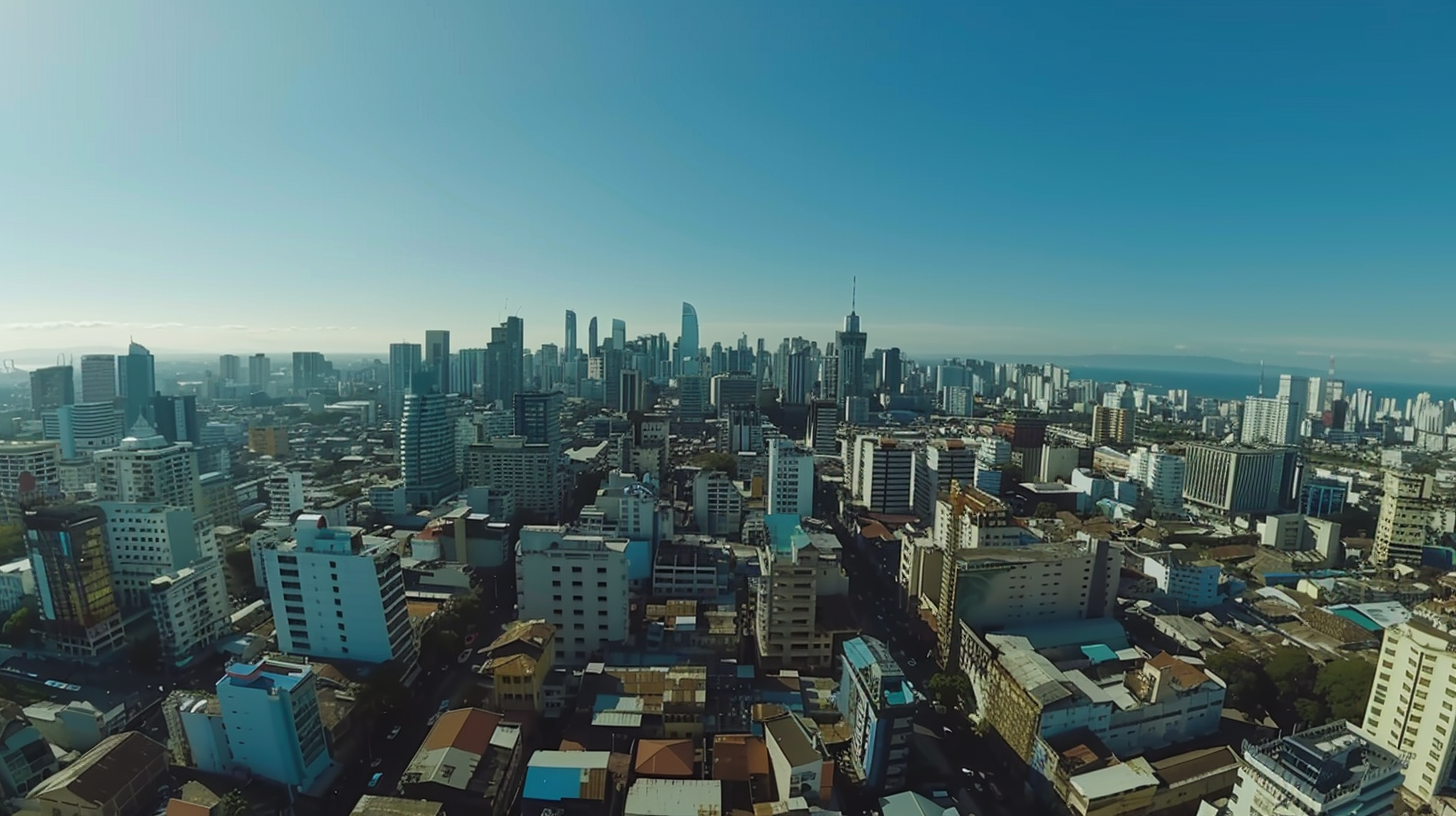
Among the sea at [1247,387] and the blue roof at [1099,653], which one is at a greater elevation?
the sea at [1247,387]

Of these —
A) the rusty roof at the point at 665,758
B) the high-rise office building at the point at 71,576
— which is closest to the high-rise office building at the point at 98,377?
the high-rise office building at the point at 71,576

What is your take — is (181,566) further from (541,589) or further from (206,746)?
(541,589)

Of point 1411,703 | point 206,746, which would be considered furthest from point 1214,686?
point 206,746

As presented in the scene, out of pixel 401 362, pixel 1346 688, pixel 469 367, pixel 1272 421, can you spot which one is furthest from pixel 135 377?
pixel 1272 421

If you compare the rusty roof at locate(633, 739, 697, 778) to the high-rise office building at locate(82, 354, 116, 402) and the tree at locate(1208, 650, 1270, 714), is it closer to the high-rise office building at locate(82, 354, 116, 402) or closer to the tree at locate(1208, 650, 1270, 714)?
the tree at locate(1208, 650, 1270, 714)

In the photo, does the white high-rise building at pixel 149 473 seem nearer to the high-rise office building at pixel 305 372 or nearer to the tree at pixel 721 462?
the tree at pixel 721 462
